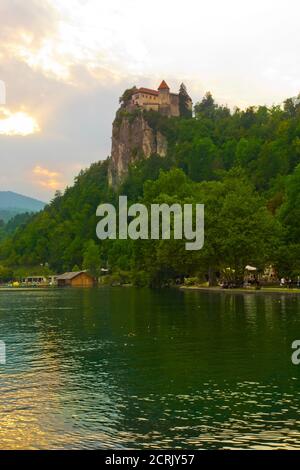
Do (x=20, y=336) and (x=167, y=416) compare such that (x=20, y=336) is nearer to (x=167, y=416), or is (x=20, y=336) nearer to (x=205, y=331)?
(x=205, y=331)

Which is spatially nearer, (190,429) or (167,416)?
(190,429)

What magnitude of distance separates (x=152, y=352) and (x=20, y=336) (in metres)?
11.5

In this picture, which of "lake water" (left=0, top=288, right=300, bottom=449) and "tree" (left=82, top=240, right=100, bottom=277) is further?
"tree" (left=82, top=240, right=100, bottom=277)

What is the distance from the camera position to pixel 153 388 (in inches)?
781

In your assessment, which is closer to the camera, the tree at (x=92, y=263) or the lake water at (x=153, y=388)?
the lake water at (x=153, y=388)

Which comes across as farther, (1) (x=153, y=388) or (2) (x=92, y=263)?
(2) (x=92, y=263)

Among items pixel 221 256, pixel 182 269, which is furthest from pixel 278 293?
pixel 182 269

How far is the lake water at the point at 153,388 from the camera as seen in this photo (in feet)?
47.6

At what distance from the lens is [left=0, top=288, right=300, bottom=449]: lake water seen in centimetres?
1451

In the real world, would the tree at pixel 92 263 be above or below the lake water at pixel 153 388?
above

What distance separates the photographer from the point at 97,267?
195 m

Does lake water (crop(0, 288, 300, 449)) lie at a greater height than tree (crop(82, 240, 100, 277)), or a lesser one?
lesser
